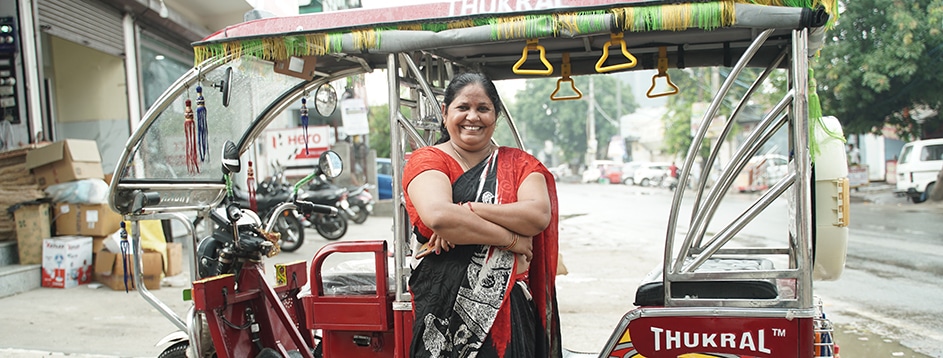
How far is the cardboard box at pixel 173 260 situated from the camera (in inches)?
281

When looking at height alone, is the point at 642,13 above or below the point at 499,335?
above

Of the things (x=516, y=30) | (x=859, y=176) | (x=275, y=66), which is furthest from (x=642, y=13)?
(x=859, y=176)

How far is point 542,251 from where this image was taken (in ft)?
7.48

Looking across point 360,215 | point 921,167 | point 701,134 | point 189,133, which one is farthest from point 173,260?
point 921,167

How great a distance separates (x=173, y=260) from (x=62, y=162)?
1462 millimetres

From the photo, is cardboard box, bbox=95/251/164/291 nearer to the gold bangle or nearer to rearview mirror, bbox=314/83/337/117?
rearview mirror, bbox=314/83/337/117

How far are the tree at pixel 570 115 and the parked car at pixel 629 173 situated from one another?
38.5 feet

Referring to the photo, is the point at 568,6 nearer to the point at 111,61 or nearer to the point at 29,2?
the point at 29,2

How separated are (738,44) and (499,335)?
1861 millimetres

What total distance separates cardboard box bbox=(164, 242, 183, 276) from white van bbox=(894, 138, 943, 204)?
15104 millimetres

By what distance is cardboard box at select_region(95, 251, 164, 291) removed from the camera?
6.51m

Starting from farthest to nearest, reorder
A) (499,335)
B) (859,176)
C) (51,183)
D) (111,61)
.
A: (859,176)
(111,61)
(51,183)
(499,335)

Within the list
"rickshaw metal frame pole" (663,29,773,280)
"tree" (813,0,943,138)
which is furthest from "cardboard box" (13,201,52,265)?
"tree" (813,0,943,138)

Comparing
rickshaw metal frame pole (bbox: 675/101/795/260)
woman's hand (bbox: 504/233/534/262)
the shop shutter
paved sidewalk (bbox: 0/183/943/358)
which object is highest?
the shop shutter
